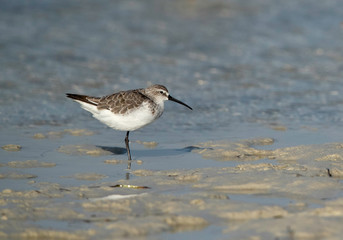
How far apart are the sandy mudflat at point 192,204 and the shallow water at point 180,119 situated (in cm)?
2

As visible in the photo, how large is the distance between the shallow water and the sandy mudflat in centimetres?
2

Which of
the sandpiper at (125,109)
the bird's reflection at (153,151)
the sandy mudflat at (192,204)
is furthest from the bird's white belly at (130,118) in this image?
the sandy mudflat at (192,204)

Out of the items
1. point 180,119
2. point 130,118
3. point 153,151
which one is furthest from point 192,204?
point 180,119

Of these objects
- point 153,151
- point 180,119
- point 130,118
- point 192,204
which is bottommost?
point 192,204

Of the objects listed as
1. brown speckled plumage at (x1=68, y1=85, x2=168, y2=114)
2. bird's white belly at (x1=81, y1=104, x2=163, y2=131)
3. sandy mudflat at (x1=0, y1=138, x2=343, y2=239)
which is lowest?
sandy mudflat at (x1=0, y1=138, x2=343, y2=239)

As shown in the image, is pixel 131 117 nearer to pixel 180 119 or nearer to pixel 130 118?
pixel 130 118

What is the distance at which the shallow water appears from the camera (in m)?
5.93

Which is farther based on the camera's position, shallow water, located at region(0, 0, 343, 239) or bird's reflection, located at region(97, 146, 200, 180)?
bird's reflection, located at region(97, 146, 200, 180)

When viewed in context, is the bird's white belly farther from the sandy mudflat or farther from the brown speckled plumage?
the sandy mudflat

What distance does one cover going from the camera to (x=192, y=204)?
20.5 ft

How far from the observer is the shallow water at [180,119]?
19.5ft

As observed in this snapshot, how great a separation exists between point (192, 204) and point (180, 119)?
5.08 metres

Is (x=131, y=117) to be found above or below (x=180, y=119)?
below

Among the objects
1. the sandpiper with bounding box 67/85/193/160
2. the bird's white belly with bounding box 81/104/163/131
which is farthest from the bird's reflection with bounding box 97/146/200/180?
the bird's white belly with bounding box 81/104/163/131
